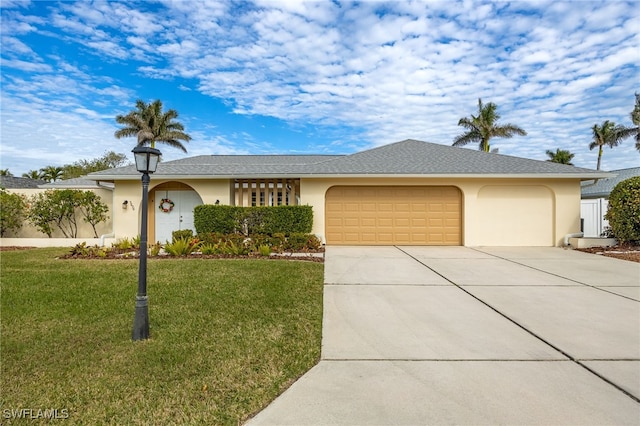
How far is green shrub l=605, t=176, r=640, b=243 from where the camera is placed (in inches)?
403

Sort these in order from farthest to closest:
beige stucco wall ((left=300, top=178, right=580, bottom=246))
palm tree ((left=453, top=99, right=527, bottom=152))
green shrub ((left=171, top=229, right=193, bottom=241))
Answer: palm tree ((left=453, top=99, right=527, bottom=152))
beige stucco wall ((left=300, top=178, right=580, bottom=246))
green shrub ((left=171, top=229, right=193, bottom=241))

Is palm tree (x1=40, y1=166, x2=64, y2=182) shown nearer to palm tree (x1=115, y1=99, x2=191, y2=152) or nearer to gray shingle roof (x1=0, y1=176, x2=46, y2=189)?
gray shingle roof (x1=0, y1=176, x2=46, y2=189)

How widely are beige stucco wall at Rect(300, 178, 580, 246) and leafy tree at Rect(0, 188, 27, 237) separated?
10.5 metres

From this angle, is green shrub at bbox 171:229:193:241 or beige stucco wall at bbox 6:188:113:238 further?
beige stucco wall at bbox 6:188:113:238

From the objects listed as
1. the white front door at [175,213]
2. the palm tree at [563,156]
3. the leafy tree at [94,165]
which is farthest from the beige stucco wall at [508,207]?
the leafy tree at [94,165]

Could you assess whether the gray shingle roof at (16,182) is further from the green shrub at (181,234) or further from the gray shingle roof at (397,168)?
the green shrub at (181,234)

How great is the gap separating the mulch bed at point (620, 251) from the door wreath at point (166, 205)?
1494 centimetres

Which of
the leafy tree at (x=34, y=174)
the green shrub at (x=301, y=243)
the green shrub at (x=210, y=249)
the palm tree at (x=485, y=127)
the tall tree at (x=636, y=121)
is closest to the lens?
the green shrub at (x=210, y=249)

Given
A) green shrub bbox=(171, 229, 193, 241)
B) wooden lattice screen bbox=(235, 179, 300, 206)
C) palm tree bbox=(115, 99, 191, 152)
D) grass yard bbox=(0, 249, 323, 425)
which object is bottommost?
grass yard bbox=(0, 249, 323, 425)

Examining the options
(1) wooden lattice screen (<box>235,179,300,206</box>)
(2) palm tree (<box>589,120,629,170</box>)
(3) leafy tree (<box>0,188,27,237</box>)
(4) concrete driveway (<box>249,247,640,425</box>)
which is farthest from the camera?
(2) palm tree (<box>589,120,629,170</box>)

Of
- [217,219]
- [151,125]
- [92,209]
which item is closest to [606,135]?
[217,219]

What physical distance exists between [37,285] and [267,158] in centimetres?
1154

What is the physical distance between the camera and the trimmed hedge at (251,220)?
1116 cm

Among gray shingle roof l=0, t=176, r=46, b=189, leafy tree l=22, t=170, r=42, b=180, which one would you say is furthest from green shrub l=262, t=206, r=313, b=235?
leafy tree l=22, t=170, r=42, b=180
